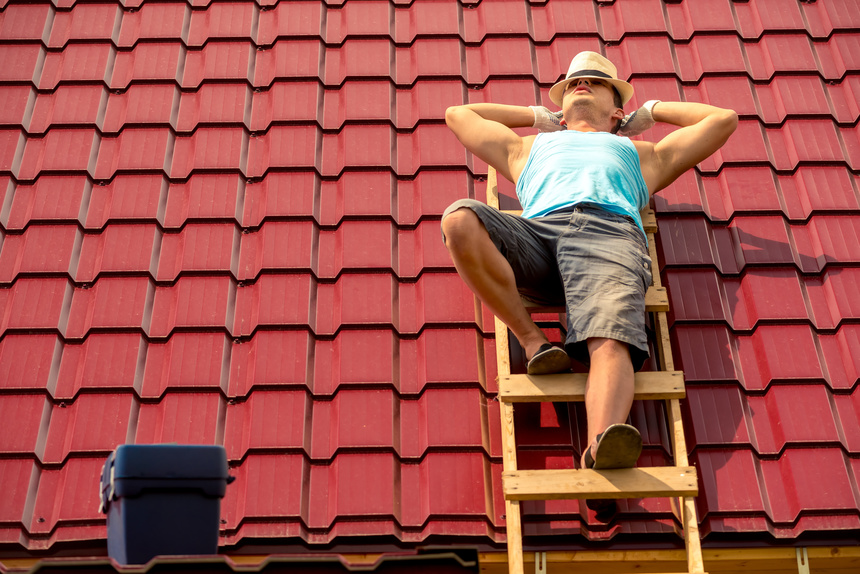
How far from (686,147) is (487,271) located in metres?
1.18

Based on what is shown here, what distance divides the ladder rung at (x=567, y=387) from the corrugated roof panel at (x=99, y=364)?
1.50 metres

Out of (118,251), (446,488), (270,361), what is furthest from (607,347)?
(118,251)

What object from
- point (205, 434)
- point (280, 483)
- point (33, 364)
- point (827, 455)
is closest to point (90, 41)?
point (33, 364)

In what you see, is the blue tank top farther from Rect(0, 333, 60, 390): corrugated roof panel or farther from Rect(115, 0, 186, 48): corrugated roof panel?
Rect(115, 0, 186, 48): corrugated roof panel

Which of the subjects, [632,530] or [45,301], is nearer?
[632,530]

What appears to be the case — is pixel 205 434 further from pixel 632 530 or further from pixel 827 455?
pixel 827 455

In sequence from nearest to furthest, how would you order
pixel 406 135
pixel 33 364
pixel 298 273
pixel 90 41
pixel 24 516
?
pixel 24 516 < pixel 33 364 < pixel 298 273 < pixel 406 135 < pixel 90 41

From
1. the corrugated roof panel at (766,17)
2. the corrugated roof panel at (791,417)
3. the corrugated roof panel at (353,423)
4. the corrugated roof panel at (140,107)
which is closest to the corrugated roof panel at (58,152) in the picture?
the corrugated roof panel at (140,107)

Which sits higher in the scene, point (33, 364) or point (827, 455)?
point (33, 364)

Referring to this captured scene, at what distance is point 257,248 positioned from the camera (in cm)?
421

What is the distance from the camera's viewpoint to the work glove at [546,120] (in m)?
4.25

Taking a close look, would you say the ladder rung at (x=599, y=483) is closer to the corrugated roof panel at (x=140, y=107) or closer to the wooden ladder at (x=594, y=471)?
the wooden ladder at (x=594, y=471)

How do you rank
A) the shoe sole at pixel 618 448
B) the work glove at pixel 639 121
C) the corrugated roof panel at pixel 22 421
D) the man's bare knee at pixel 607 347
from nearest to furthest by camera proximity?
the shoe sole at pixel 618 448 → the man's bare knee at pixel 607 347 → the corrugated roof panel at pixel 22 421 → the work glove at pixel 639 121

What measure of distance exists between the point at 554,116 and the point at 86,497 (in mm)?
2498
